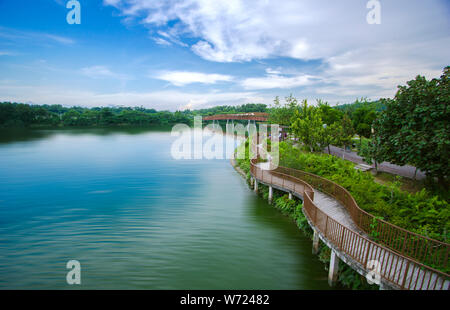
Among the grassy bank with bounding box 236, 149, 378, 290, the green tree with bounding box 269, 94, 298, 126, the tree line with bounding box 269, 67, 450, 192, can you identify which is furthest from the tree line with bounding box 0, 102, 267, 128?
the tree line with bounding box 269, 67, 450, 192

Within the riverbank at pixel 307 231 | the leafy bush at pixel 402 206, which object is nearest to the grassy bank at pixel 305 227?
the riverbank at pixel 307 231

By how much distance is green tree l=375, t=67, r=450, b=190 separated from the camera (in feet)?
A: 39.9

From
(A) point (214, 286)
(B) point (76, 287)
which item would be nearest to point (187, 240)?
(A) point (214, 286)

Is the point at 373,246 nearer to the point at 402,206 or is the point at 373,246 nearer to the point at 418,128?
the point at 402,206

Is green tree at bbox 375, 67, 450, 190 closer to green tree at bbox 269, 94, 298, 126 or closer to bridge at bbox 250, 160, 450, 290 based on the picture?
bridge at bbox 250, 160, 450, 290

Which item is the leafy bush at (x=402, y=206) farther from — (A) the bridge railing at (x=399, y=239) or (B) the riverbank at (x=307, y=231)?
(B) the riverbank at (x=307, y=231)

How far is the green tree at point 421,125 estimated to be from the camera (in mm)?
12164

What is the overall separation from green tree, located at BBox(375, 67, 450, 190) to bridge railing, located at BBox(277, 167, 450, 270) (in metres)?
5.13

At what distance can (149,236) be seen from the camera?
1281 cm

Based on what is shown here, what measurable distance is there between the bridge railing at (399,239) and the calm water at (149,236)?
2.62 m

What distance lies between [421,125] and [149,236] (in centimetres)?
1645

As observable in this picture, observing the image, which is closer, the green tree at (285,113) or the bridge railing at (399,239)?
the bridge railing at (399,239)

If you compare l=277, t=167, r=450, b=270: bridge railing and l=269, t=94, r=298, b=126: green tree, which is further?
l=269, t=94, r=298, b=126: green tree
